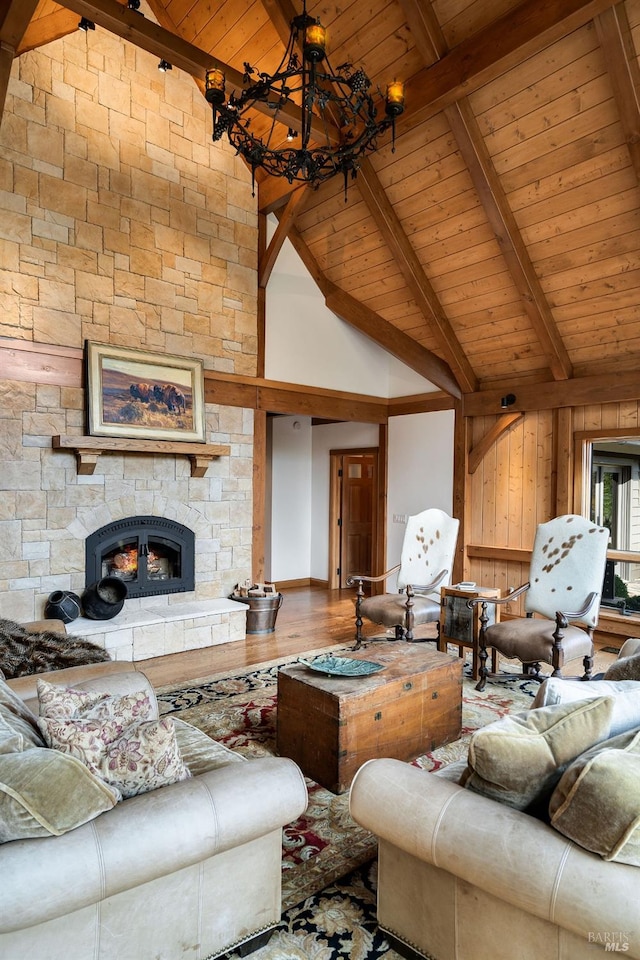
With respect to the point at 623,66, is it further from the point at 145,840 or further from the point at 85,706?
the point at 145,840

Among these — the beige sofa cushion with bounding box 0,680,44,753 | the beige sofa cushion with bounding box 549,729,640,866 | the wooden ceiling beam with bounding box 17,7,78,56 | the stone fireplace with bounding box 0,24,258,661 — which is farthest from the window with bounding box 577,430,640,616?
the wooden ceiling beam with bounding box 17,7,78,56

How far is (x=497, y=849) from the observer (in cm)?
142

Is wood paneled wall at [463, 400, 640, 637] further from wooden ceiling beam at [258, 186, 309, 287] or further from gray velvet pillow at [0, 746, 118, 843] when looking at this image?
gray velvet pillow at [0, 746, 118, 843]

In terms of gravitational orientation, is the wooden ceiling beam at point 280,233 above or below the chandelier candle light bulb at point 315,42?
above

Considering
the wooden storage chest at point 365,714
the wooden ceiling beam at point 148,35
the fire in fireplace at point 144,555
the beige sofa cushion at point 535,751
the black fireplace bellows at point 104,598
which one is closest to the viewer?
the beige sofa cushion at point 535,751

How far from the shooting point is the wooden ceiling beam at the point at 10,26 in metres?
3.40

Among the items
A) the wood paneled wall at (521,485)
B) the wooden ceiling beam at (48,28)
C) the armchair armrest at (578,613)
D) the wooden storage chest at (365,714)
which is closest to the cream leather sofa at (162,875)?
the wooden storage chest at (365,714)

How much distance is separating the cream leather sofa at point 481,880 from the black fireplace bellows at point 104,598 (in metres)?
3.56

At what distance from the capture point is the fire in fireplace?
498 centimetres

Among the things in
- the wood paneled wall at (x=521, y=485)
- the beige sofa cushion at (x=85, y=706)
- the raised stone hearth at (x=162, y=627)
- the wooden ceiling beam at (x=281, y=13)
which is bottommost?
the raised stone hearth at (x=162, y=627)

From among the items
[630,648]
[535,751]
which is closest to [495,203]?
[630,648]

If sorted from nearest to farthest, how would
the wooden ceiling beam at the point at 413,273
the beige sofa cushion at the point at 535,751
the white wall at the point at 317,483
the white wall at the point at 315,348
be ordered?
the beige sofa cushion at the point at 535,751 → the wooden ceiling beam at the point at 413,273 → the white wall at the point at 315,348 → the white wall at the point at 317,483

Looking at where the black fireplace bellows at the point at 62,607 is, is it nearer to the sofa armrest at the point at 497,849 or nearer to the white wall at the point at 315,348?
the white wall at the point at 315,348

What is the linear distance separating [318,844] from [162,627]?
9.51 ft
